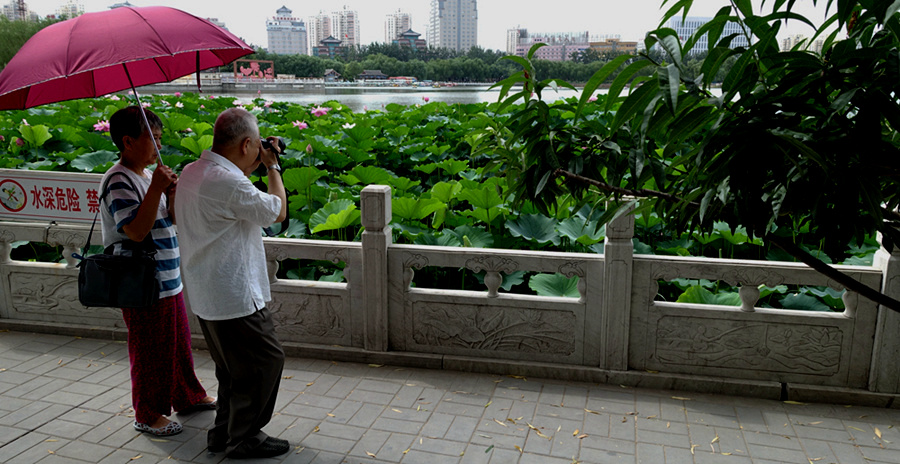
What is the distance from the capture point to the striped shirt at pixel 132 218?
289 cm

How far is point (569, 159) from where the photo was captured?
1.59 metres

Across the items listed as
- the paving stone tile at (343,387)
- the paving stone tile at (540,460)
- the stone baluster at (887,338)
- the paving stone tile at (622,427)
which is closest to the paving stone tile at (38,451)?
the paving stone tile at (343,387)

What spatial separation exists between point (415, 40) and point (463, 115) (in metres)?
24.3

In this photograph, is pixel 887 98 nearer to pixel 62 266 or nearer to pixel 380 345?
pixel 380 345

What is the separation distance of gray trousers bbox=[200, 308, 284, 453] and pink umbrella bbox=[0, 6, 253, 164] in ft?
3.50

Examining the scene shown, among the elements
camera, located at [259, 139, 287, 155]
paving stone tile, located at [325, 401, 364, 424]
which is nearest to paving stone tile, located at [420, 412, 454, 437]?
paving stone tile, located at [325, 401, 364, 424]

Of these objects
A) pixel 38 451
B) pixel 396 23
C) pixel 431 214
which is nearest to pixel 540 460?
pixel 38 451

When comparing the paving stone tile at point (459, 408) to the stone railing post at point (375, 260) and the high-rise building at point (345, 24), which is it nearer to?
the stone railing post at point (375, 260)

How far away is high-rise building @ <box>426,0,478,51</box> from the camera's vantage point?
2773 cm

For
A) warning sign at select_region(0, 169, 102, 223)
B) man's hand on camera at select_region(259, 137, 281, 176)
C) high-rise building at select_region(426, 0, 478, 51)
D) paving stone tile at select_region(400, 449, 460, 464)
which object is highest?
high-rise building at select_region(426, 0, 478, 51)

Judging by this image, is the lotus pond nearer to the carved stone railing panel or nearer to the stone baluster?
the carved stone railing panel

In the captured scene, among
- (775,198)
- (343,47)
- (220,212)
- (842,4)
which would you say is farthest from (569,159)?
(343,47)

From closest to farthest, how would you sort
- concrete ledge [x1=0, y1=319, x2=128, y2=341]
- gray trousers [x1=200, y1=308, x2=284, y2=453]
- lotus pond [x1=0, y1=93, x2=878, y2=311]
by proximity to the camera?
1. gray trousers [x1=200, y1=308, x2=284, y2=453]
2. lotus pond [x1=0, y1=93, x2=878, y2=311]
3. concrete ledge [x1=0, y1=319, x2=128, y2=341]

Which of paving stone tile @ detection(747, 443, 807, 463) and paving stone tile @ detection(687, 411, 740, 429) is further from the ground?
paving stone tile @ detection(747, 443, 807, 463)
